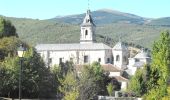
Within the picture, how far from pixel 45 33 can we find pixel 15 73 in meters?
132

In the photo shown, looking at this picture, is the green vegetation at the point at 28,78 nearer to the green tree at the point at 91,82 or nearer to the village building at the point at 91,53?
the green tree at the point at 91,82

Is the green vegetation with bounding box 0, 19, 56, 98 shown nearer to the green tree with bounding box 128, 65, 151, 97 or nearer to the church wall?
the green tree with bounding box 128, 65, 151, 97

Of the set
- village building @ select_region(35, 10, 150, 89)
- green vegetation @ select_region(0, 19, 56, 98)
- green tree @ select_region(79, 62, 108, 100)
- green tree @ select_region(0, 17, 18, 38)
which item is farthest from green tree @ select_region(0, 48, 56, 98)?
village building @ select_region(35, 10, 150, 89)

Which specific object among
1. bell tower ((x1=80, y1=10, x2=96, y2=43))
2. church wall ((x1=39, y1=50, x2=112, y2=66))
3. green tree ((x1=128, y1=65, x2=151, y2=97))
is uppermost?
bell tower ((x1=80, y1=10, x2=96, y2=43))

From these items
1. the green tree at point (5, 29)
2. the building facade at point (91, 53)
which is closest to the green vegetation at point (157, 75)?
the green tree at point (5, 29)

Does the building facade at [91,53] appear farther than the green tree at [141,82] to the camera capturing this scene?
Yes

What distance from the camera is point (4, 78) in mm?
66125

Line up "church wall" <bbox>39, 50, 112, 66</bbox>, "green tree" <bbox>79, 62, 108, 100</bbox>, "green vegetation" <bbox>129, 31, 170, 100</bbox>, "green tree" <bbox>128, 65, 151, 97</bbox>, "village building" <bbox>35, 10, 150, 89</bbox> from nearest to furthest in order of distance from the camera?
1. "green vegetation" <bbox>129, 31, 170, 100</bbox>
2. "green tree" <bbox>79, 62, 108, 100</bbox>
3. "green tree" <bbox>128, 65, 151, 97</bbox>
4. "village building" <bbox>35, 10, 150, 89</bbox>
5. "church wall" <bbox>39, 50, 112, 66</bbox>

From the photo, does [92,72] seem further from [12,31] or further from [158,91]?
[158,91]

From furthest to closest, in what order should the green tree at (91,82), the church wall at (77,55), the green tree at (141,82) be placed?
the church wall at (77,55)
the green tree at (141,82)
the green tree at (91,82)

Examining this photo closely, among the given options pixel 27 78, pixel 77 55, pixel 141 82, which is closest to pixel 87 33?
pixel 77 55

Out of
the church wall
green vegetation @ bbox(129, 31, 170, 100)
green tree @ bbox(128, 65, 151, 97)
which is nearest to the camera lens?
green vegetation @ bbox(129, 31, 170, 100)

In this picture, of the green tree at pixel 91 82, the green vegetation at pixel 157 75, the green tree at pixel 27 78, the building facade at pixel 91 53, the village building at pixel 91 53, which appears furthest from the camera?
the building facade at pixel 91 53

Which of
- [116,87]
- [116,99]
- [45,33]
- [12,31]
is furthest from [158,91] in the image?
[45,33]
